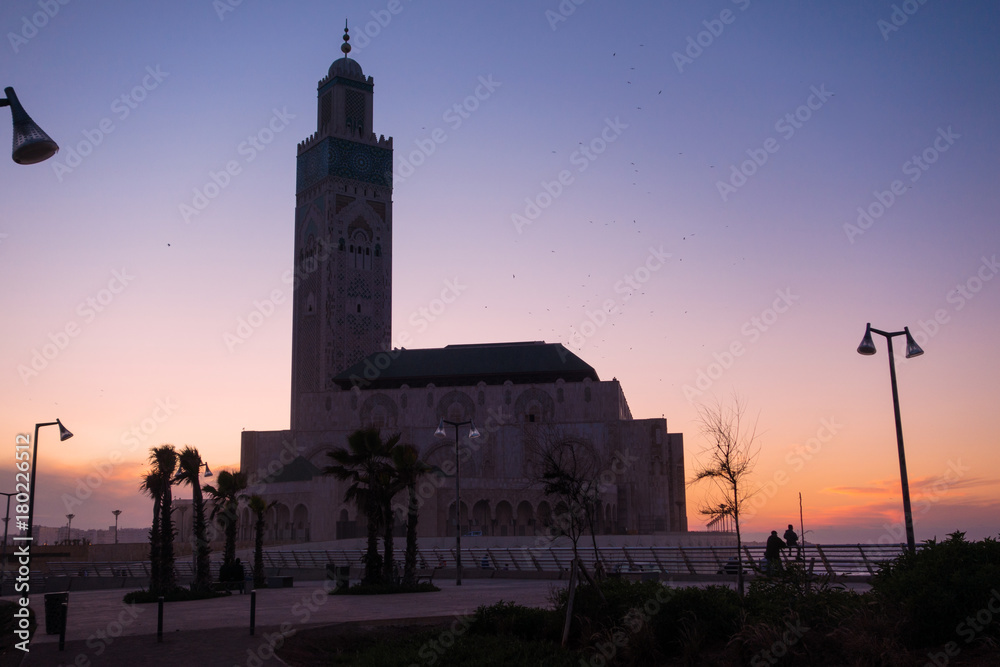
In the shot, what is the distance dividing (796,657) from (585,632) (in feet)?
12.0

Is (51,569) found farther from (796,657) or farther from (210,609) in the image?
(796,657)

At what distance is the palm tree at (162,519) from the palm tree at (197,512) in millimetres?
556

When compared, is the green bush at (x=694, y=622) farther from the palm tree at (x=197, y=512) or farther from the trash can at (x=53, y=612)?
the palm tree at (x=197, y=512)

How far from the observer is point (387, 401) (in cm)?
8631

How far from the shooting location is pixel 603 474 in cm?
7675

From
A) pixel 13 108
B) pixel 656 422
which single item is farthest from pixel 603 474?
pixel 13 108

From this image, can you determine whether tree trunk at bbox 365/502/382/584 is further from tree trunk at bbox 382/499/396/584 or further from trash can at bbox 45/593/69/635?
trash can at bbox 45/593/69/635

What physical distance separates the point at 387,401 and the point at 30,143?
79.5m

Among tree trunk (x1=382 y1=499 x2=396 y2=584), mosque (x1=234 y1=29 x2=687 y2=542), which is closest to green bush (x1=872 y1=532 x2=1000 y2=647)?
tree trunk (x1=382 y1=499 x2=396 y2=584)

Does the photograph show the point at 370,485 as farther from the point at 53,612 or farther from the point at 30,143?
the point at 30,143

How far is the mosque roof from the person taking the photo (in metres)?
85.8

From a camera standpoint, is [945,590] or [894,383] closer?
[945,590]

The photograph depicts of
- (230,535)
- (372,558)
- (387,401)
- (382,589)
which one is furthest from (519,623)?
(387,401)

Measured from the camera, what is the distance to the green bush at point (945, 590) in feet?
36.4
